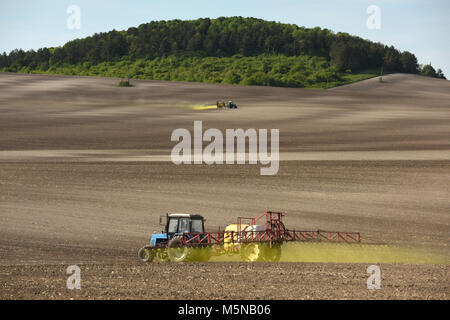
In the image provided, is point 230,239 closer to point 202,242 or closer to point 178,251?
point 202,242

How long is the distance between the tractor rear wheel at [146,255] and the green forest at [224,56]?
88567 millimetres

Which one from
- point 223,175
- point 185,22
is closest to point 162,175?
point 223,175

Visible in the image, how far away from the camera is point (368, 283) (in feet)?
54.5

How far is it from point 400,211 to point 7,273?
1989 centimetres

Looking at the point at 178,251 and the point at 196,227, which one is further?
the point at 196,227

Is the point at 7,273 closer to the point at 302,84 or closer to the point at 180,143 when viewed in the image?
the point at 180,143

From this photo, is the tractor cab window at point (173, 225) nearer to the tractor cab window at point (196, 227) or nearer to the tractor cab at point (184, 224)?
the tractor cab at point (184, 224)

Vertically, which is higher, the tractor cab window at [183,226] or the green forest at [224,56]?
the green forest at [224,56]

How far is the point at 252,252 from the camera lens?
2134 centimetres

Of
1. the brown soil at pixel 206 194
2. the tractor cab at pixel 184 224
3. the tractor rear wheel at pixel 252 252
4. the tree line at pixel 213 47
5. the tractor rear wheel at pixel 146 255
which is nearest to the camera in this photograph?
the brown soil at pixel 206 194

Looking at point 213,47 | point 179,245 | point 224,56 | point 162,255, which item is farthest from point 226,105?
point 213,47

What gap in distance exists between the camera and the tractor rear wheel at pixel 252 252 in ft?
69.6

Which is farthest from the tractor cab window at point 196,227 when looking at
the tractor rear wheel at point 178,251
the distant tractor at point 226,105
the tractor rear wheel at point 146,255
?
the distant tractor at point 226,105

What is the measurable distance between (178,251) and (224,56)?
392 ft
